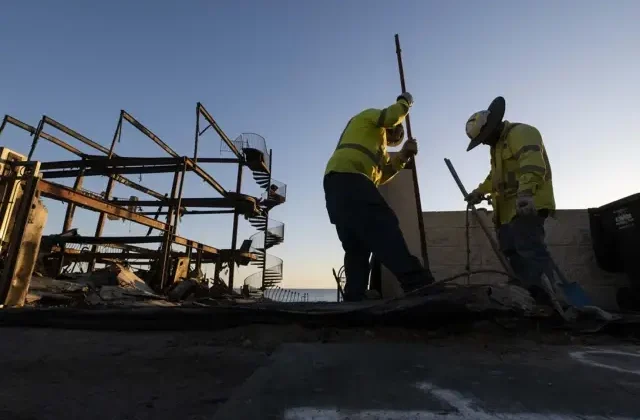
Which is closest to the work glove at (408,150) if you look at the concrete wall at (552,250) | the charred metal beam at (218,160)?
the concrete wall at (552,250)

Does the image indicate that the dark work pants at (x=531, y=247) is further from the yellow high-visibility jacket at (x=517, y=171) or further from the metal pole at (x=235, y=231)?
the metal pole at (x=235, y=231)

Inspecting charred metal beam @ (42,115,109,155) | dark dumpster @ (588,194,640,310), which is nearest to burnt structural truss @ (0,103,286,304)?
charred metal beam @ (42,115,109,155)

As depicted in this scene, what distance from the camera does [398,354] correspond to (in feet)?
5.81

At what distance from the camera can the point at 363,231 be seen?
132 inches

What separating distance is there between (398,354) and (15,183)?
5.59m

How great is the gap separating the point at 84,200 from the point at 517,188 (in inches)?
312

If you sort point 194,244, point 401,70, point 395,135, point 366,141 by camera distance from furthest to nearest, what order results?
point 194,244 → point 401,70 → point 395,135 → point 366,141

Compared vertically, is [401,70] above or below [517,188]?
above

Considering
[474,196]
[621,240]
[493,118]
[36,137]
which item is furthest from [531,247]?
[36,137]

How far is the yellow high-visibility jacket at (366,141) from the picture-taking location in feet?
12.0

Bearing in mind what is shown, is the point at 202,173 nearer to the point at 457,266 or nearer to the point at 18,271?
the point at 18,271

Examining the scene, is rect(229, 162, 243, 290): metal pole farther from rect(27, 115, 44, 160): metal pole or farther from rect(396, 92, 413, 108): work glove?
rect(396, 92, 413, 108): work glove

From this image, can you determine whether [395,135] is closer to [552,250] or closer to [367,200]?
[367,200]

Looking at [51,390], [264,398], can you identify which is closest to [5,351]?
[51,390]
